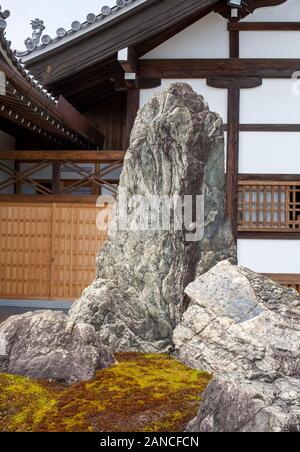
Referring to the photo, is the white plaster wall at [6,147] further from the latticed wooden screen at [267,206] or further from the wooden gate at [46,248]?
the latticed wooden screen at [267,206]

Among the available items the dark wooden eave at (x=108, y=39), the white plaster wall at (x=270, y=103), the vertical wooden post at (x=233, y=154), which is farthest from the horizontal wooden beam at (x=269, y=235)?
the dark wooden eave at (x=108, y=39)

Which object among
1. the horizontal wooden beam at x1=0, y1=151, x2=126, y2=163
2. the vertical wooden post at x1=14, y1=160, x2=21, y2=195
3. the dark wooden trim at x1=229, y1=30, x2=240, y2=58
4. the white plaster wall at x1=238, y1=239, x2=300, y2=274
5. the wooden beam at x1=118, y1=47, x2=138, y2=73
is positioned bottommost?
the white plaster wall at x1=238, y1=239, x2=300, y2=274

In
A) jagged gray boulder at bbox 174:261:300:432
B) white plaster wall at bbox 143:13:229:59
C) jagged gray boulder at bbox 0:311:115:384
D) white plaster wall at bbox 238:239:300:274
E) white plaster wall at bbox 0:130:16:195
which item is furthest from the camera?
white plaster wall at bbox 0:130:16:195

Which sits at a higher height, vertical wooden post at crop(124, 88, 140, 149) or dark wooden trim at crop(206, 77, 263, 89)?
dark wooden trim at crop(206, 77, 263, 89)

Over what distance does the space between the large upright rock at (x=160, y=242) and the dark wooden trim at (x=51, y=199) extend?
14.8 feet

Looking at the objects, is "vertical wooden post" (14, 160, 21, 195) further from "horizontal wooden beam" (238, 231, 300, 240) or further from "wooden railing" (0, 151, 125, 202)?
"horizontal wooden beam" (238, 231, 300, 240)

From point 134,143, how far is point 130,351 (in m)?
2.62

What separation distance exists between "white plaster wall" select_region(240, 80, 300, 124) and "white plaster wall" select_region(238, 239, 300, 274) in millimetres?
2685

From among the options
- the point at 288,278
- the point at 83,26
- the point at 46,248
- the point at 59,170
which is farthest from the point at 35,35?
the point at 288,278

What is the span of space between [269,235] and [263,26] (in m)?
4.70

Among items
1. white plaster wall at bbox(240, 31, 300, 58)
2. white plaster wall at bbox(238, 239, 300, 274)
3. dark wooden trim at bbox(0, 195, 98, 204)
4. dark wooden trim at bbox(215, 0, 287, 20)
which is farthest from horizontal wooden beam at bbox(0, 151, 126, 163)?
dark wooden trim at bbox(215, 0, 287, 20)

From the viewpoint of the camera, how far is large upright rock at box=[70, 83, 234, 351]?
18.6ft

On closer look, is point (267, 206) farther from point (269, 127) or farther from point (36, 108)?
point (36, 108)

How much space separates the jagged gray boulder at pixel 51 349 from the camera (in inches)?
183
